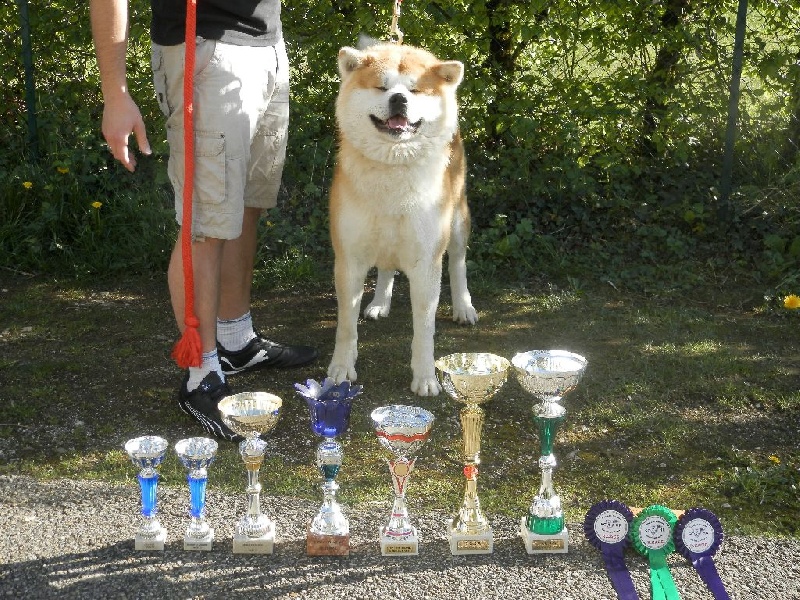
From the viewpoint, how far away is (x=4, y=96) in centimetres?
547

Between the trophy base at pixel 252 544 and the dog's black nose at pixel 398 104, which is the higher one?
the dog's black nose at pixel 398 104

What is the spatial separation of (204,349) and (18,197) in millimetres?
2384

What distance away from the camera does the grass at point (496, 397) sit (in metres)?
3.00

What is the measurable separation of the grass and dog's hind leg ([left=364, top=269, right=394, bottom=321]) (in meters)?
0.07

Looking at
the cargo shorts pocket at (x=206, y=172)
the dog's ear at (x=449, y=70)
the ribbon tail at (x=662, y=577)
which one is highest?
the dog's ear at (x=449, y=70)

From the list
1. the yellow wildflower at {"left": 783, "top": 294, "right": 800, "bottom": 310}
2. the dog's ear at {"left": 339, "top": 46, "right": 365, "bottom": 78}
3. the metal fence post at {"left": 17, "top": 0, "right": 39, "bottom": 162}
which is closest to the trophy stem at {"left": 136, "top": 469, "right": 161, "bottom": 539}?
the dog's ear at {"left": 339, "top": 46, "right": 365, "bottom": 78}

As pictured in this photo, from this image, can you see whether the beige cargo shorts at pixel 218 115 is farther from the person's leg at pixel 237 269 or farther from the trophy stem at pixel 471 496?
the trophy stem at pixel 471 496

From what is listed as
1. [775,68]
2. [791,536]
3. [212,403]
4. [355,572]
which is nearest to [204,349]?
[212,403]

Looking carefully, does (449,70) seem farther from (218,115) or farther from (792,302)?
(792,302)

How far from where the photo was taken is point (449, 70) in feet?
10.9

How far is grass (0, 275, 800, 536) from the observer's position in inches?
118

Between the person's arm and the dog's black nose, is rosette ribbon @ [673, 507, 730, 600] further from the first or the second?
the person's arm

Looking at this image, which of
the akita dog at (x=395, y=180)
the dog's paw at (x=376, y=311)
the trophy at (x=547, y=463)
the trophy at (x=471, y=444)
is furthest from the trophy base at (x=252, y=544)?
the dog's paw at (x=376, y=311)

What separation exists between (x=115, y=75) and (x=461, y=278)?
6.22 ft
